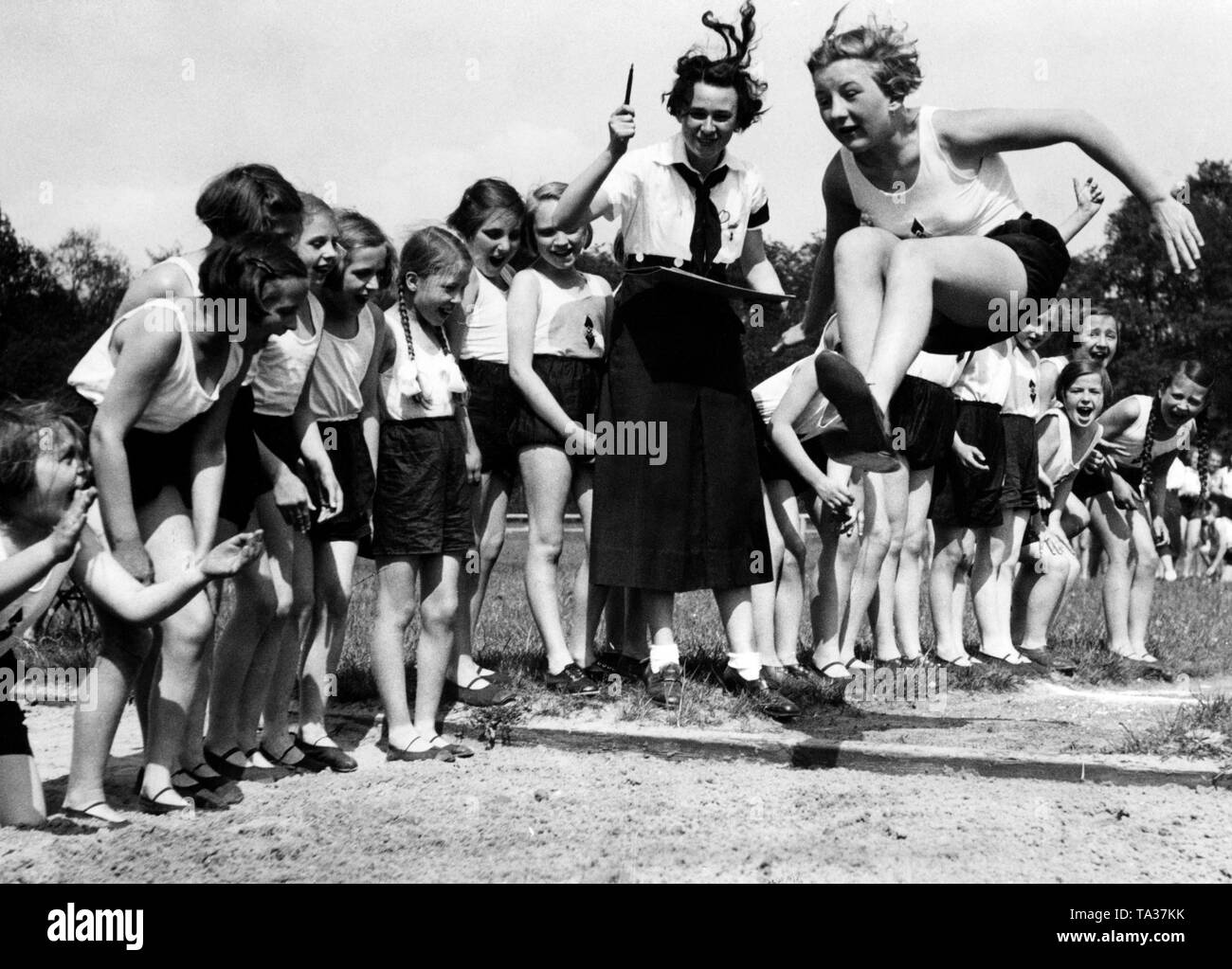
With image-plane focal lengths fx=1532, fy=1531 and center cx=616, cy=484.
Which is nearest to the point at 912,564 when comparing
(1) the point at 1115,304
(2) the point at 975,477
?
(2) the point at 975,477

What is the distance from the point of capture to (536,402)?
21.3ft

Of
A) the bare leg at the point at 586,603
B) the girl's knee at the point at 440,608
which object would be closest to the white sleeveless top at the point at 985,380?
the bare leg at the point at 586,603

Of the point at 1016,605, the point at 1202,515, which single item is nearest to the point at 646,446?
the point at 1016,605

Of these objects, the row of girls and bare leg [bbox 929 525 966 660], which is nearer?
the row of girls

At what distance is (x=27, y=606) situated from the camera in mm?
4926

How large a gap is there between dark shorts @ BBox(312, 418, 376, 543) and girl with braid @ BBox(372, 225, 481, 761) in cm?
8

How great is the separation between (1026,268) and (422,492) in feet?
7.81

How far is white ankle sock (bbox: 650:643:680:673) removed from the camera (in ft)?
20.9

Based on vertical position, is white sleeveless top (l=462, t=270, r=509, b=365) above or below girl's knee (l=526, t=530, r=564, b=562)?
above

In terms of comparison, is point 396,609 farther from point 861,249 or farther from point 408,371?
point 861,249

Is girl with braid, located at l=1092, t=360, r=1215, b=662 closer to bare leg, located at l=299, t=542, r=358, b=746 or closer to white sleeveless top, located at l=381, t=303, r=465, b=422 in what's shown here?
white sleeveless top, located at l=381, t=303, r=465, b=422

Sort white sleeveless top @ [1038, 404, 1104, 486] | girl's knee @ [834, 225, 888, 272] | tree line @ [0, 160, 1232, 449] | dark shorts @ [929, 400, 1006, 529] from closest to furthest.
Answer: girl's knee @ [834, 225, 888, 272], dark shorts @ [929, 400, 1006, 529], white sleeveless top @ [1038, 404, 1104, 486], tree line @ [0, 160, 1232, 449]

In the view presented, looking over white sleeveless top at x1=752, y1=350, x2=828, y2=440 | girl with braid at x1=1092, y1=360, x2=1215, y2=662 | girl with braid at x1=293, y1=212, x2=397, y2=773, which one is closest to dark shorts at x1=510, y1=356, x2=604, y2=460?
girl with braid at x1=293, y1=212, x2=397, y2=773
